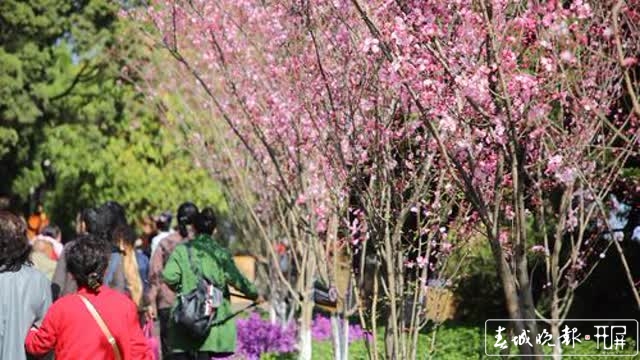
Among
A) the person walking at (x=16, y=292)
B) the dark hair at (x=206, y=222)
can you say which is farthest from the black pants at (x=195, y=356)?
the person walking at (x=16, y=292)

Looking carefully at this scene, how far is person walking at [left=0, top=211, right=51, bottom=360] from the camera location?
6074mm

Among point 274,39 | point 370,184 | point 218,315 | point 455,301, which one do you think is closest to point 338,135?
point 370,184

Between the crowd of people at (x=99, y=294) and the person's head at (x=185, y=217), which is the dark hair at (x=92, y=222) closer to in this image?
the crowd of people at (x=99, y=294)

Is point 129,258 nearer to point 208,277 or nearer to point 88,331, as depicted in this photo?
point 208,277

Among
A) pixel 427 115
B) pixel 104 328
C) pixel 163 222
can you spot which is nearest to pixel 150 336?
pixel 163 222

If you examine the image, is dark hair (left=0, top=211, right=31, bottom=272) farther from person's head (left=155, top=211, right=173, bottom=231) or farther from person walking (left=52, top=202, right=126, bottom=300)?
person's head (left=155, top=211, right=173, bottom=231)

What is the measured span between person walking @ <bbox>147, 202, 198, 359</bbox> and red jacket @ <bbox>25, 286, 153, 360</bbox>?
3.35 meters

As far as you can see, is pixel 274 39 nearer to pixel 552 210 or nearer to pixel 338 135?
pixel 338 135

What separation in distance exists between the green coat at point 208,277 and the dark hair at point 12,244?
1838mm

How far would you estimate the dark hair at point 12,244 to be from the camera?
6.14 m

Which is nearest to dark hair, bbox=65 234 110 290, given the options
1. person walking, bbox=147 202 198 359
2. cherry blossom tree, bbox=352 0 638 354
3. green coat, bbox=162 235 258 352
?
cherry blossom tree, bbox=352 0 638 354

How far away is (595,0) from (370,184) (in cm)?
180

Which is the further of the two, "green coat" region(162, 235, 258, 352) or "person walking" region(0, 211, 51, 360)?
"green coat" region(162, 235, 258, 352)

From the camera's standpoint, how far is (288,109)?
10.3 meters
